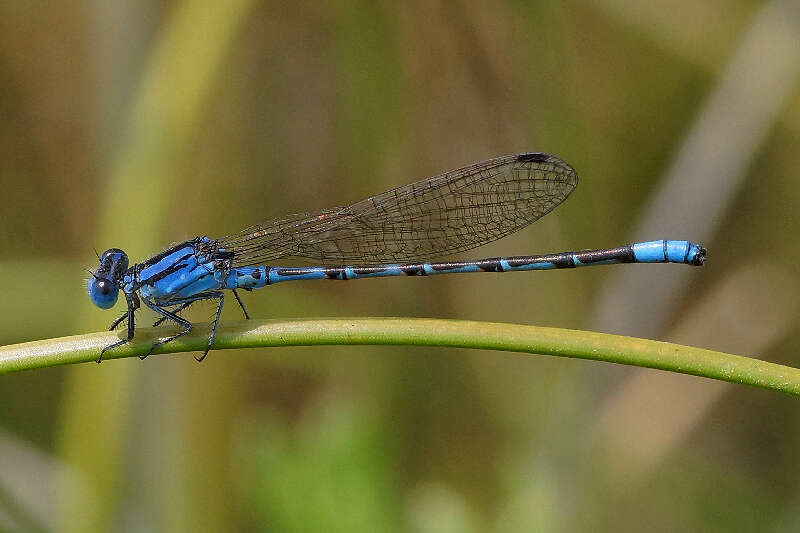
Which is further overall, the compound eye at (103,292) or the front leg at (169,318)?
the compound eye at (103,292)

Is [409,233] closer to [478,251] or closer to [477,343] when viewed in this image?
[478,251]

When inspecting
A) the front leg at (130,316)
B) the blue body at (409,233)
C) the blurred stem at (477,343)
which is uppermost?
the blue body at (409,233)

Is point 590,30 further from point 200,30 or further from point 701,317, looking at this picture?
point 200,30

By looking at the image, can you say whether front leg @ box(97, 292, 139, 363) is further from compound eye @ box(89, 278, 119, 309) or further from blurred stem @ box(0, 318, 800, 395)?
blurred stem @ box(0, 318, 800, 395)

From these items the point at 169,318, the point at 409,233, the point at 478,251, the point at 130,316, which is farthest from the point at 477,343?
the point at 478,251

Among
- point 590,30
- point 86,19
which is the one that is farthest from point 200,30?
point 590,30

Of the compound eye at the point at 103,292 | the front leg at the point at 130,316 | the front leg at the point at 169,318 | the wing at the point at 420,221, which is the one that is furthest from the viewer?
the wing at the point at 420,221

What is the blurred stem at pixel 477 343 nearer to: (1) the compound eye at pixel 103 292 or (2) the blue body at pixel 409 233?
(1) the compound eye at pixel 103 292

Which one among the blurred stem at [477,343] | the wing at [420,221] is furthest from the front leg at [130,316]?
the wing at [420,221]
